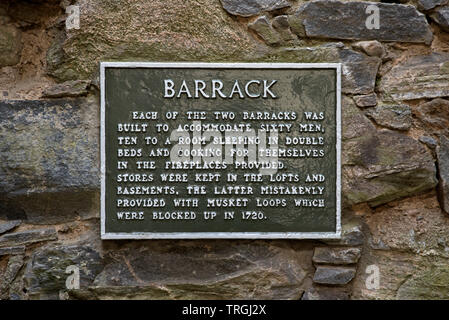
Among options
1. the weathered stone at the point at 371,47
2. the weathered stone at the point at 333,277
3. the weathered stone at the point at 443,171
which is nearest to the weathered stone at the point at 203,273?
the weathered stone at the point at 333,277

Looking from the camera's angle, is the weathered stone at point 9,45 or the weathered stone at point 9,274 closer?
the weathered stone at point 9,274

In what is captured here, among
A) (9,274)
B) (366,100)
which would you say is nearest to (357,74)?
(366,100)

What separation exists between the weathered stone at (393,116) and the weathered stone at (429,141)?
121 mm

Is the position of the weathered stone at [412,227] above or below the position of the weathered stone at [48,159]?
below

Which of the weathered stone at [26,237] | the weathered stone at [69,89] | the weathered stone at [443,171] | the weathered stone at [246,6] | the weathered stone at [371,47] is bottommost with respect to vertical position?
the weathered stone at [26,237]

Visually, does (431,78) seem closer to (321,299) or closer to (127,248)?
(321,299)

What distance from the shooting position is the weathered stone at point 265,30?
311cm

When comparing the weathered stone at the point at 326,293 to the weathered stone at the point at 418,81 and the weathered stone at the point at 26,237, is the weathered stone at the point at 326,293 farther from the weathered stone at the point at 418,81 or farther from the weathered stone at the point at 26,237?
the weathered stone at the point at 26,237

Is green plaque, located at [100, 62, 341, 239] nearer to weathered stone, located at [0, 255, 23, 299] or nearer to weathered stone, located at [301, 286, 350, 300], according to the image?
weathered stone, located at [301, 286, 350, 300]

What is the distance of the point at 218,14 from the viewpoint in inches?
123

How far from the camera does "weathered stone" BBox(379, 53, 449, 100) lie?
10.3ft

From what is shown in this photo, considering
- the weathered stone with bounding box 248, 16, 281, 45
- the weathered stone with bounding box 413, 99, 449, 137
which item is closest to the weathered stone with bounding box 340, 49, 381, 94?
the weathered stone with bounding box 413, 99, 449, 137

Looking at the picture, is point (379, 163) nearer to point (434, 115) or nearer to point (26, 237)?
point (434, 115)

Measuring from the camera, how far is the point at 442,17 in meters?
3.15
